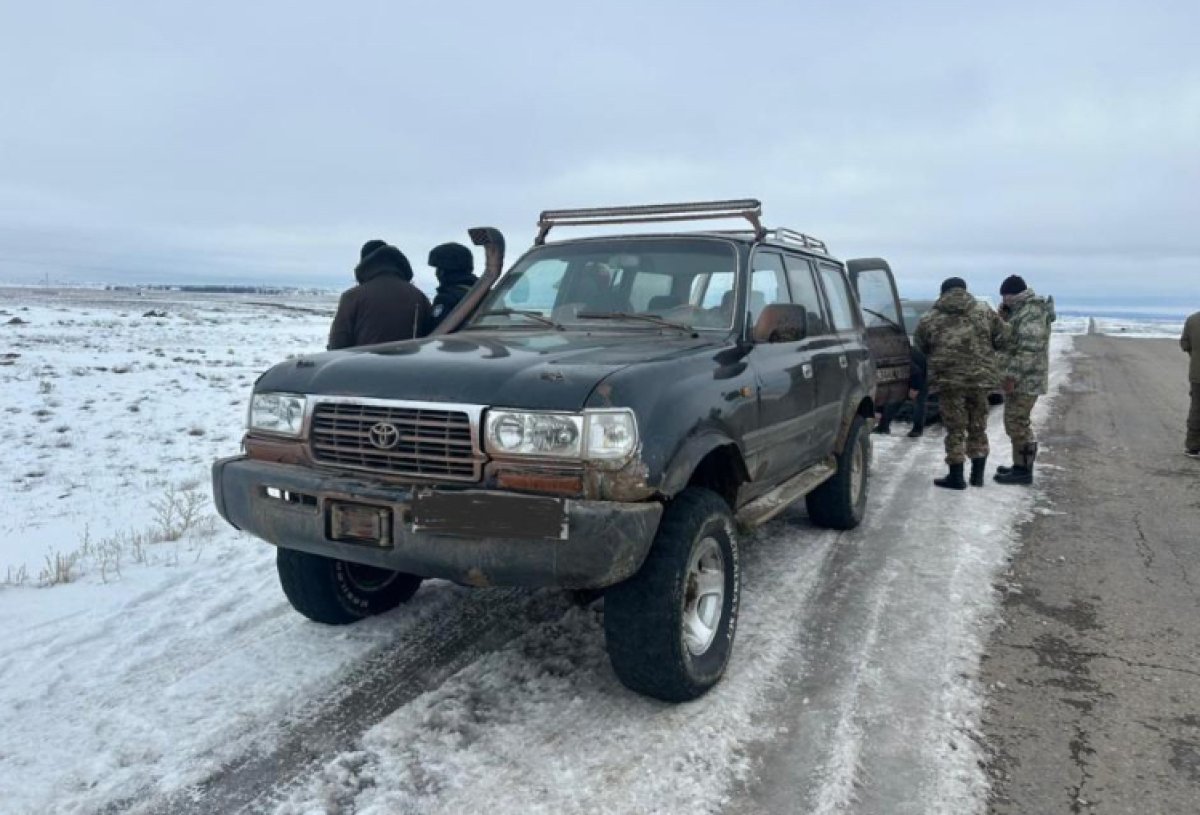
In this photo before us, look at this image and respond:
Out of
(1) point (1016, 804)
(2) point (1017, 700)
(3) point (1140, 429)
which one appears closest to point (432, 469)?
(1) point (1016, 804)

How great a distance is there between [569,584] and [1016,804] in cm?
169

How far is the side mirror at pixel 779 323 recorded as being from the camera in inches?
157

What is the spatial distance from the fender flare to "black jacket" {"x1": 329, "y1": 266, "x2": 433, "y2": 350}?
2.93 meters

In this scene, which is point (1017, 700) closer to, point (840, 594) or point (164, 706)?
point (840, 594)

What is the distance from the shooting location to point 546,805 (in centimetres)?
266

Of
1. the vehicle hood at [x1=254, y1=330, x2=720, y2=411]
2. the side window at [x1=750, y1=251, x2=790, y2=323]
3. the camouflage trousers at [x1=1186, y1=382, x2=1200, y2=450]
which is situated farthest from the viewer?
the camouflage trousers at [x1=1186, y1=382, x2=1200, y2=450]

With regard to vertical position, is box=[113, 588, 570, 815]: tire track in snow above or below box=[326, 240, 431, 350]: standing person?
below

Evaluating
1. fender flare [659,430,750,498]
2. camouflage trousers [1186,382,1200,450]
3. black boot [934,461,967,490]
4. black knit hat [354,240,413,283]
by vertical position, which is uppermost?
black knit hat [354,240,413,283]

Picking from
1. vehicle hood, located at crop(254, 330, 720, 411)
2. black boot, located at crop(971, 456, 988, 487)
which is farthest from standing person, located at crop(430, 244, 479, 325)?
black boot, located at crop(971, 456, 988, 487)

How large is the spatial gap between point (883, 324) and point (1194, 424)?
3723 millimetres

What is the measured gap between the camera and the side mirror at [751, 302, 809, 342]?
3.99 meters

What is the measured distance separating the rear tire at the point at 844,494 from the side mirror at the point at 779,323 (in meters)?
1.94

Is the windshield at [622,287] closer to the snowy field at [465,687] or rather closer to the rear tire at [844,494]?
the snowy field at [465,687]

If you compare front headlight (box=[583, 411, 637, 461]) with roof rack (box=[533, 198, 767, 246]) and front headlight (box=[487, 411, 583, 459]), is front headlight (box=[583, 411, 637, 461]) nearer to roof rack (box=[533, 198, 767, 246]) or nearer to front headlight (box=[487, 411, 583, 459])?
front headlight (box=[487, 411, 583, 459])
